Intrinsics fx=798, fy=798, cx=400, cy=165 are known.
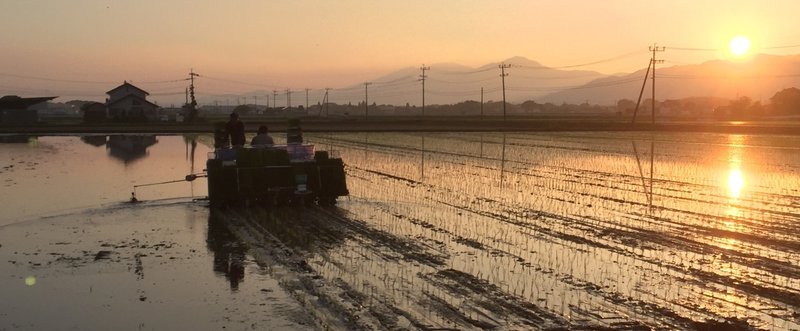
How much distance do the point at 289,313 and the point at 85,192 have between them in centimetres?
1347

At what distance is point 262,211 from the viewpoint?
15.7m

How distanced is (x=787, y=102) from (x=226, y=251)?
142228 mm

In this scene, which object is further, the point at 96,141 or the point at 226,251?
the point at 96,141

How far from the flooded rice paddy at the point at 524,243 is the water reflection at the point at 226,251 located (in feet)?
0.67

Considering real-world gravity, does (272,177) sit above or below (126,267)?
above

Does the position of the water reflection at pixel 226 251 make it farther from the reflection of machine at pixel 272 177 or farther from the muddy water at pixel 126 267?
the reflection of machine at pixel 272 177

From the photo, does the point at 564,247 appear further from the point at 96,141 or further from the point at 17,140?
the point at 17,140

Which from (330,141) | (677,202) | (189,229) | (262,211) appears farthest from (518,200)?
(330,141)

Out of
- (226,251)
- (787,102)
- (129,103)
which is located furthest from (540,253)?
(787,102)

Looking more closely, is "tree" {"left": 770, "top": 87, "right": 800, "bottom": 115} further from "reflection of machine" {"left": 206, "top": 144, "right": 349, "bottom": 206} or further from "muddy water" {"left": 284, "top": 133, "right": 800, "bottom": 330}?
"reflection of machine" {"left": 206, "top": 144, "right": 349, "bottom": 206}

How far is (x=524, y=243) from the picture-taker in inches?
477

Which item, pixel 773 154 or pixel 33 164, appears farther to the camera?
pixel 773 154

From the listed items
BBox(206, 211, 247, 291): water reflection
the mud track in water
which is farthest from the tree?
BBox(206, 211, 247, 291): water reflection

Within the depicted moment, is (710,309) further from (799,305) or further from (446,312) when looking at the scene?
(446,312)
